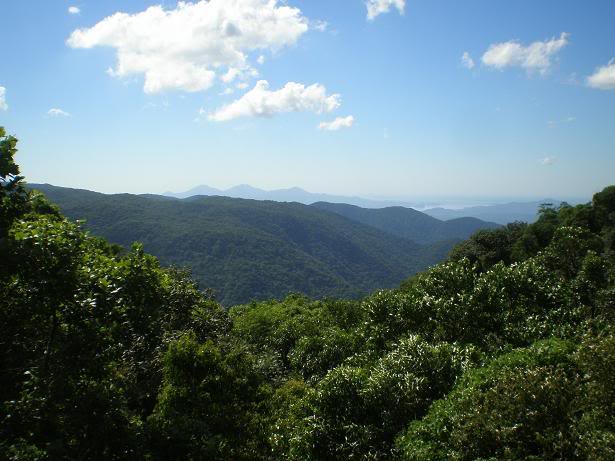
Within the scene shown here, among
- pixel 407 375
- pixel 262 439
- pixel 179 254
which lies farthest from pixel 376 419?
pixel 179 254

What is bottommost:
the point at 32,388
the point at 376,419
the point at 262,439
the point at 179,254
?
the point at 179,254

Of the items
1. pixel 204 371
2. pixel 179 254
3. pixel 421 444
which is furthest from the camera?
pixel 179 254

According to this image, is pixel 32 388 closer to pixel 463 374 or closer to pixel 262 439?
pixel 262 439

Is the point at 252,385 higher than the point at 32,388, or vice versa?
the point at 32,388

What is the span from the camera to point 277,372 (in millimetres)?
20828

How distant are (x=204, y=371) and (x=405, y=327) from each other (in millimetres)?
8966

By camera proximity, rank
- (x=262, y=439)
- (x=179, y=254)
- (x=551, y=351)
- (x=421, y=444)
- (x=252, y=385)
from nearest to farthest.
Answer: (x=421, y=444) < (x=551, y=351) < (x=262, y=439) < (x=252, y=385) < (x=179, y=254)

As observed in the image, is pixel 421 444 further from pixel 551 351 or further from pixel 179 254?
pixel 179 254

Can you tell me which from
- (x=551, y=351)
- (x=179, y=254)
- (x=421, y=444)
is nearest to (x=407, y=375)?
(x=421, y=444)

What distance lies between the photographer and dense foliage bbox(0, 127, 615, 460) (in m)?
8.77

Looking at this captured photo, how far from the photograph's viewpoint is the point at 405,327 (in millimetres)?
18797

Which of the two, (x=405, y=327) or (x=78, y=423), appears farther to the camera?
(x=405, y=327)

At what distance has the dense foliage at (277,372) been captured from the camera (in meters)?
8.77

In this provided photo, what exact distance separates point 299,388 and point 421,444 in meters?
7.65
